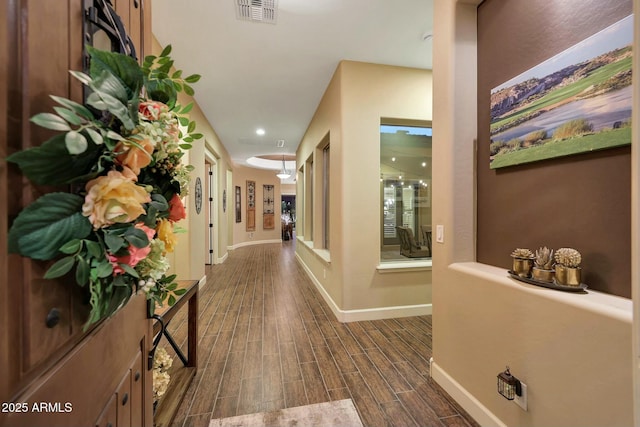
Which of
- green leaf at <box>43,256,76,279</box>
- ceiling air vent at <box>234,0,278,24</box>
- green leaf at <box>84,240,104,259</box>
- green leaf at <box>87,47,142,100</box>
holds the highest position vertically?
ceiling air vent at <box>234,0,278,24</box>

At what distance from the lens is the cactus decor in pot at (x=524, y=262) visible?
132 centimetres

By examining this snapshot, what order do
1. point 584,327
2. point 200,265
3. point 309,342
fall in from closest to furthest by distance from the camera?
1. point 584,327
2. point 309,342
3. point 200,265

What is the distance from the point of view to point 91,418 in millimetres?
684

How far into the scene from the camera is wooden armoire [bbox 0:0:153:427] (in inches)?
17.7

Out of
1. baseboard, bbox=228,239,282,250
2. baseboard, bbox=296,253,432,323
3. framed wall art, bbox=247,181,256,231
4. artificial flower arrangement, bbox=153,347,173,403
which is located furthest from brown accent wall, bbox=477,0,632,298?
framed wall art, bbox=247,181,256,231

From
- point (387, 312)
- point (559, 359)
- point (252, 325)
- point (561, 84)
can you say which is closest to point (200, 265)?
point (252, 325)

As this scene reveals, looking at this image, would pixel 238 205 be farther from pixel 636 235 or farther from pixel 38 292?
pixel 636 235

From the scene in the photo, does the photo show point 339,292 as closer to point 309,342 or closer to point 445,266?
point 309,342

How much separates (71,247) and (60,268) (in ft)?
0.15

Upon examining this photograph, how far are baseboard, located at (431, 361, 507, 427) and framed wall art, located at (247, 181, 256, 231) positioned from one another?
884cm

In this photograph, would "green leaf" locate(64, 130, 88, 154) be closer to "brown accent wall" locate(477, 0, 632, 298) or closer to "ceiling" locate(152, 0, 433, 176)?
"brown accent wall" locate(477, 0, 632, 298)

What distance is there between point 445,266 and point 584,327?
0.81 metres

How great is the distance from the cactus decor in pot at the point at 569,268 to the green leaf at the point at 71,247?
1777 millimetres

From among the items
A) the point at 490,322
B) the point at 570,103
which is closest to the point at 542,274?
the point at 490,322
